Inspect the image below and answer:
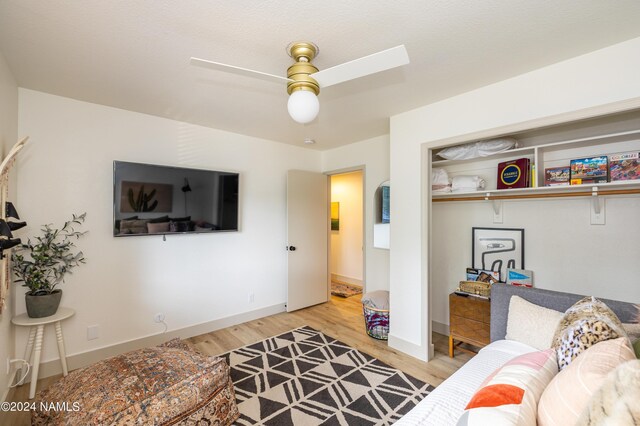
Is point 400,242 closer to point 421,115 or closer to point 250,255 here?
point 421,115

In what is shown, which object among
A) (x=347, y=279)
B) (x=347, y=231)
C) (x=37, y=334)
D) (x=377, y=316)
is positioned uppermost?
(x=347, y=231)

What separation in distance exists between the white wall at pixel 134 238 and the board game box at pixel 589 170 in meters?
3.25

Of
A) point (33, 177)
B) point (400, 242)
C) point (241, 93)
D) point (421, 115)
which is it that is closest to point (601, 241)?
point (400, 242)

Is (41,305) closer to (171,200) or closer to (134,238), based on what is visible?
(134,238)

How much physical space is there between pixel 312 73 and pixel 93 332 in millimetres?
3046

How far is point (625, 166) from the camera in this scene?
6.51ft

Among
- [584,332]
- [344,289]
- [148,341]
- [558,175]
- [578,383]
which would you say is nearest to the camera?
[578,383]

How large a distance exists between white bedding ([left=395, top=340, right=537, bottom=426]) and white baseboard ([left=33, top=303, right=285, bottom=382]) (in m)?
2.78

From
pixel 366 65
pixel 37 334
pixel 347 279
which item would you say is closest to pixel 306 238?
pixel 347 279

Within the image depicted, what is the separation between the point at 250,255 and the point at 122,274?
1427 mm

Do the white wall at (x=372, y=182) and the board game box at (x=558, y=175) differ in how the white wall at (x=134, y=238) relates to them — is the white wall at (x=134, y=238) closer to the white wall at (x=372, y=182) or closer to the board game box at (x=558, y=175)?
the white wall at (x=372, y=182)

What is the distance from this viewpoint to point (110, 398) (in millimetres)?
1533

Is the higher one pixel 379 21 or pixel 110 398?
Result: pixel 379 21

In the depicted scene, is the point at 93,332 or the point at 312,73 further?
the point at 93,332
